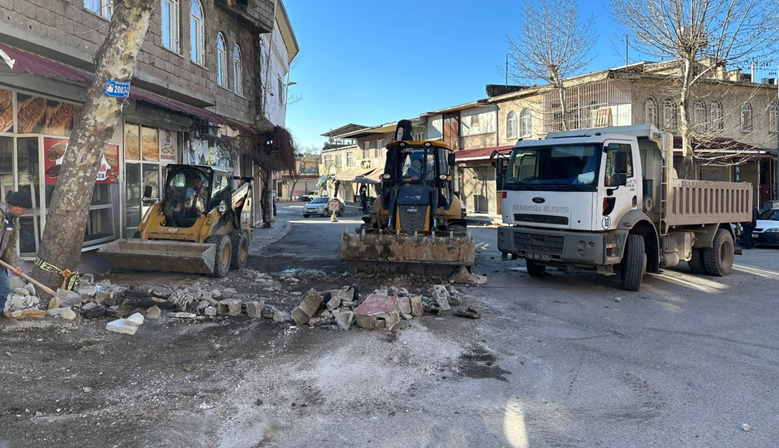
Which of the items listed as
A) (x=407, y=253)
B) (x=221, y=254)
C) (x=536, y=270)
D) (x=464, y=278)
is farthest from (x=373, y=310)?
(x=536, y=270)

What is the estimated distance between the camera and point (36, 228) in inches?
367

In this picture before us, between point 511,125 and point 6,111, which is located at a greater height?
point 511,125

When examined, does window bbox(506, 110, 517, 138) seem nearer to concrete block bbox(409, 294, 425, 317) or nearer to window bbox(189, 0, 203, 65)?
window bbox(189, 0, 203, 65)

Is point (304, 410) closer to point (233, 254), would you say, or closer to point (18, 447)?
point (18, 447)

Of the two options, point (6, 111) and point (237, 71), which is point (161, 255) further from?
point (237, 71)

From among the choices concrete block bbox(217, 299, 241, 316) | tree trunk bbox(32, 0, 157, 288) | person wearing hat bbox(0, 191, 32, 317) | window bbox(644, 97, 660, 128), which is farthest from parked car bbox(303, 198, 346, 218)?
person wearing hat bbox(0, 191, 32, 317)

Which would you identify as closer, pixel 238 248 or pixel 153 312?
pixel 153 312

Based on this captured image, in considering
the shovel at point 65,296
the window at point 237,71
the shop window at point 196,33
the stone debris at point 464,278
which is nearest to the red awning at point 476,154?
the window at point 237,71

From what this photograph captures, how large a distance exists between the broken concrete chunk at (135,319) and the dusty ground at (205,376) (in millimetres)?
128

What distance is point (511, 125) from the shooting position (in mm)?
31062

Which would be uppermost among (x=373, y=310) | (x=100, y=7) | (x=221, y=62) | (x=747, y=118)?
(x=221, y=62)

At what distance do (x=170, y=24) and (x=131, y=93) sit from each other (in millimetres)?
5353

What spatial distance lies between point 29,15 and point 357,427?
8.67 metres

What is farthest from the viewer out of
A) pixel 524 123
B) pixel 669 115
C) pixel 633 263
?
pixel 524 123
